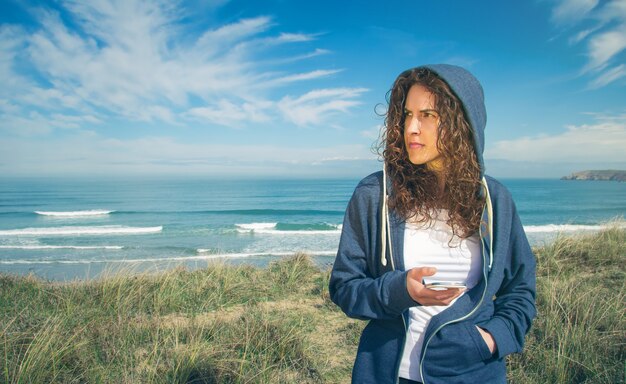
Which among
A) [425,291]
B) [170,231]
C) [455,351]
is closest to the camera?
[425,291]

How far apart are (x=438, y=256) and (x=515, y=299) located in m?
0.33

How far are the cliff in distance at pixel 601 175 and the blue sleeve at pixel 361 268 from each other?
12885 centimetres

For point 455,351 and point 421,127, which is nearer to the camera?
point 455,351

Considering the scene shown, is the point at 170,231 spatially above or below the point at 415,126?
below

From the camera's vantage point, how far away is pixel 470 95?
134 cm

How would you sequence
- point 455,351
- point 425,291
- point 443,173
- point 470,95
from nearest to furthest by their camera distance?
point 425,291
point 455,351
point 470,95
point 443,173

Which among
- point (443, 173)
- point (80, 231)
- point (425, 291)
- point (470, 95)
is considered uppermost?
point (470, 95)

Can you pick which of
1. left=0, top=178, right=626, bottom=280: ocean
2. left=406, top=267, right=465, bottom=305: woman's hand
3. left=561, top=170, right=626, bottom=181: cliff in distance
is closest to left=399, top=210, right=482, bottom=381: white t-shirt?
left=406, top=267, right=465, bottom=305: woman's hand

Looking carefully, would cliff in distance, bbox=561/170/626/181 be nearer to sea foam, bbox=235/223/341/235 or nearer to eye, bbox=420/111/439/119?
sea foam, bbox=235/223/341/235

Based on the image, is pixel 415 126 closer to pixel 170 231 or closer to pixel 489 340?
pixel 489 340

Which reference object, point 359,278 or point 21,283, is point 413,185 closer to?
point 359,278

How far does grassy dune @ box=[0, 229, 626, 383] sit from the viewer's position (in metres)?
3.04

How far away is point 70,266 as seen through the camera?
13.5m

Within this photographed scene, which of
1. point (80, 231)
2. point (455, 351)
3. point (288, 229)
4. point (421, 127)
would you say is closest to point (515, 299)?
point (455, 351)
